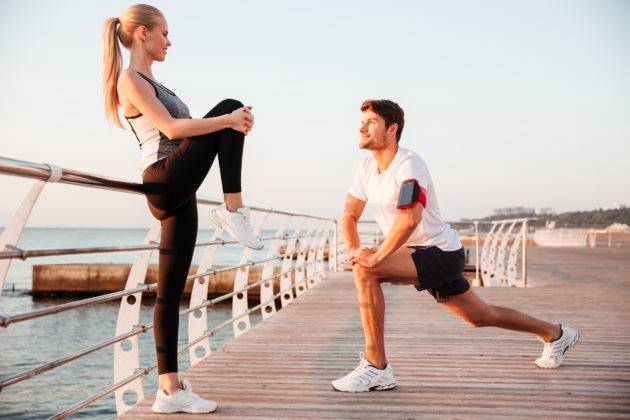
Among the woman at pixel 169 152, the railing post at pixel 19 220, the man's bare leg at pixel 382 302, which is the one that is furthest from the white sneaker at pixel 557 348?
the railing post at pixel 19 220

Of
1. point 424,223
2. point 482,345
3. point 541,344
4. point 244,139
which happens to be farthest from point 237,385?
point 541,344

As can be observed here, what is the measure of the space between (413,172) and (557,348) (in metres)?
1.35

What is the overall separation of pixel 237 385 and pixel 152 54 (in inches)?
60.2

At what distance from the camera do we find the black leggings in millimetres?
2131

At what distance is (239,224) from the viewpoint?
2.36 m

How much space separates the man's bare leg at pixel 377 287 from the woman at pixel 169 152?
665 millimetres

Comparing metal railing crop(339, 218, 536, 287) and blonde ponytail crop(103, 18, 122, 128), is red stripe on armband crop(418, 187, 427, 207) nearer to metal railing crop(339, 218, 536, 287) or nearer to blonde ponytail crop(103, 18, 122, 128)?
blonde ponytail crop(103, 18, 122, 128)

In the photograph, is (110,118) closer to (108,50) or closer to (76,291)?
(108,50)

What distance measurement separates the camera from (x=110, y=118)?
2299mm

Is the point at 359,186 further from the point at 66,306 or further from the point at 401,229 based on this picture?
the point at 66,306

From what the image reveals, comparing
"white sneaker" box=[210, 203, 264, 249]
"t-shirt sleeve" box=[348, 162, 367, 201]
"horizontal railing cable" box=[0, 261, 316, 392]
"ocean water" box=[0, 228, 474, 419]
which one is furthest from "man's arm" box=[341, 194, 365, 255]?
"ocean water" box=[0, 228, 474, 419]

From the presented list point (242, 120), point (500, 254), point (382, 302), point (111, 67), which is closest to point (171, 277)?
point (242, 120)

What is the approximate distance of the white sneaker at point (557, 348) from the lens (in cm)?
329

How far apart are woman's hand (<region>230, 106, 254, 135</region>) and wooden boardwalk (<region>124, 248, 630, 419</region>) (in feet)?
3.57
